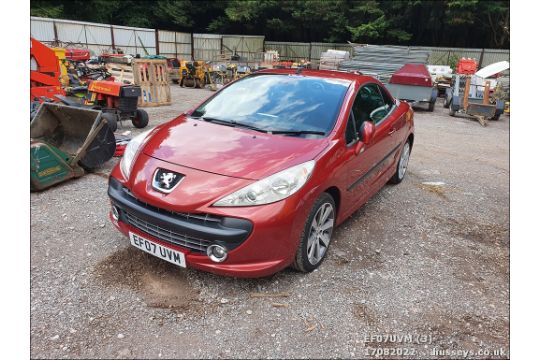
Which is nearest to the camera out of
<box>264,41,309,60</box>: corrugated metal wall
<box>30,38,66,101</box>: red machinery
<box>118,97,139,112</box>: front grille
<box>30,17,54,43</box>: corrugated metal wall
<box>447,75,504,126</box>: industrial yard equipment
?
<box>30,38,66,101</box>: red machinery

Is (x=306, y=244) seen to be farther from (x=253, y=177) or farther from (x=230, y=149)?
(x=230, y=149)

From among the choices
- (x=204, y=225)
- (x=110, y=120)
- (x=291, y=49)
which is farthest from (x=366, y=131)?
(x=291, y=49)

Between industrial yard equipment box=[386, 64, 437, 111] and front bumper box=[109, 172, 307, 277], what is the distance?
11.4 metres

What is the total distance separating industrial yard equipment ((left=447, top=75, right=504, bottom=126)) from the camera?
36.6 ft

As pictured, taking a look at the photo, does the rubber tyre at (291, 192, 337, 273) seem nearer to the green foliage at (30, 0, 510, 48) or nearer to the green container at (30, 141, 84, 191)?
the green container at (30, 141, 84, 191)

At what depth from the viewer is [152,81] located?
1052cm

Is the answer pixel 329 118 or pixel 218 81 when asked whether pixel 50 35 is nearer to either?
pixel 218 81

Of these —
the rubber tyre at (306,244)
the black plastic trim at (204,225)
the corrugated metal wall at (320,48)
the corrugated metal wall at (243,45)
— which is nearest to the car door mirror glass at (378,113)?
the rubber tyre at (306,244)

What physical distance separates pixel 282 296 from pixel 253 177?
0.91m

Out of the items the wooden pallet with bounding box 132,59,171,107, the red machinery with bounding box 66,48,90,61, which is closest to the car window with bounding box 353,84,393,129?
the wooden pallet with bounding box 132,59,171,107

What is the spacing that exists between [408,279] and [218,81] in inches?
605

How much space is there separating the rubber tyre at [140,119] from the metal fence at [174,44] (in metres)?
14.2

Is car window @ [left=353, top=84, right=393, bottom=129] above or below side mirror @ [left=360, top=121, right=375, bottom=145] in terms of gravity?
above

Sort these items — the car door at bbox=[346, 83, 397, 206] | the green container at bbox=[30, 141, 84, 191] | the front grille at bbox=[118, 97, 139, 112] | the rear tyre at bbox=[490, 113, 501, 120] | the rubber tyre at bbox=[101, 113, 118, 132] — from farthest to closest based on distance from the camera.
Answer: the rear tyre at bbox=[490, 113, 501, 120] → the front grille at bbox=[118, 97, 139, 112] → the rubber tyre at bbox=[101, 113, 118, 132] → the green container at bbox=[30, 141, 84, 191] → the car door at bbox=[346, 83, 397, 206]
